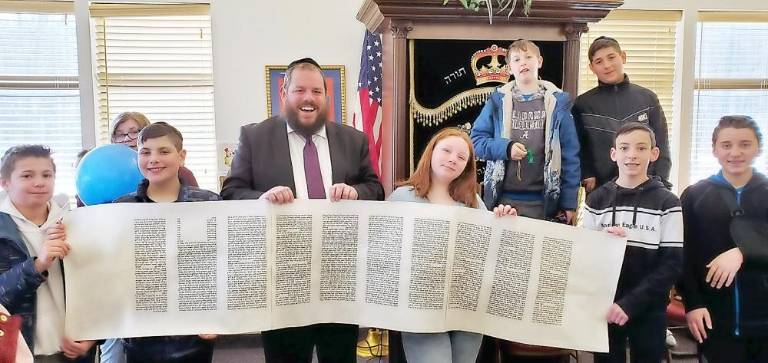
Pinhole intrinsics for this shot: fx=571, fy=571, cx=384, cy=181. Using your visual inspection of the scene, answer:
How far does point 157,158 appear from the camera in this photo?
6.49 feet

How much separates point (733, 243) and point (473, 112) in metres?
1.29

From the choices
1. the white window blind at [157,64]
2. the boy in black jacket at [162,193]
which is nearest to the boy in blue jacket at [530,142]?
the boy in black jacket at [162,193]

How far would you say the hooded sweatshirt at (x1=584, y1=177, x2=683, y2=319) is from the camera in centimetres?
205

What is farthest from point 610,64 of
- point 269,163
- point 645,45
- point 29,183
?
point 29,183

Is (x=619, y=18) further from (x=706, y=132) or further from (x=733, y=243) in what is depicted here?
(x=733, y=243)

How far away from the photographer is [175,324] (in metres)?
1.99

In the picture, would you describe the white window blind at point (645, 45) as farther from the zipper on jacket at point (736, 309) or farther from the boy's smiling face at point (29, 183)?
the boy's smiling face at point (29, 183)

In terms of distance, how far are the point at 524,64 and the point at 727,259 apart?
3.61ft

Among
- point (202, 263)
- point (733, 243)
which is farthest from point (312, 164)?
point (733, 243)

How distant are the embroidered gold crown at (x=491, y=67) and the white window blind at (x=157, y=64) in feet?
6.57

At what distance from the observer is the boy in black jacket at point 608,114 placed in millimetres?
2695

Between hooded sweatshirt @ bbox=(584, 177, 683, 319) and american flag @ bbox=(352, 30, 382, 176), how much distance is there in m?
1.73

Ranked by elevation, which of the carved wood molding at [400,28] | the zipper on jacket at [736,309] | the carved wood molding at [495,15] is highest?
the carved wood molding at [495,15]

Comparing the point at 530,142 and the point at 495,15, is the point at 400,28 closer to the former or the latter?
the point at 495,15
